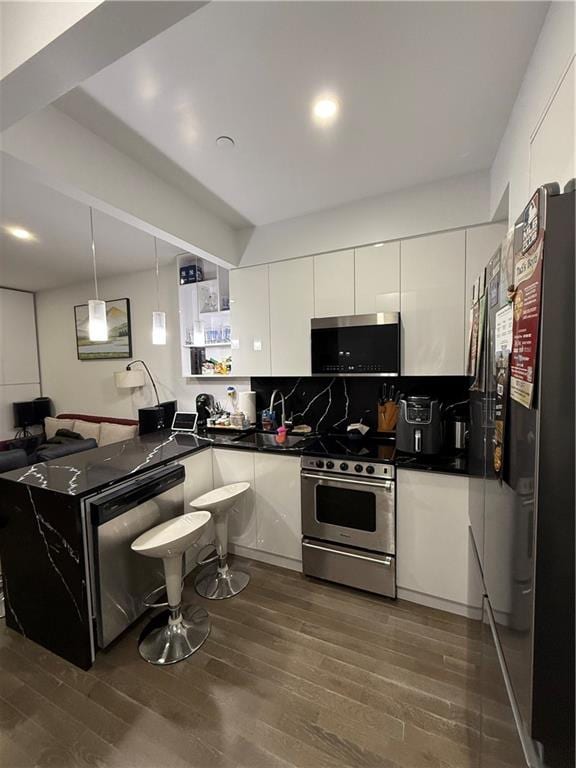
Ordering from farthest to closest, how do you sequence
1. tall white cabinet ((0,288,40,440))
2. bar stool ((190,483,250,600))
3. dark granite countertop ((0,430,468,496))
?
tall white cabinet ((0,288,40,440)) < bar stool ((190,483,250,600)) < dark granite countertop ((0,430,468,496))

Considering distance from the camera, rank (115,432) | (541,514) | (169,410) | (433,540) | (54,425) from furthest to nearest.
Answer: (54,425), (115,432), (169,410), (433,540), (541,514)

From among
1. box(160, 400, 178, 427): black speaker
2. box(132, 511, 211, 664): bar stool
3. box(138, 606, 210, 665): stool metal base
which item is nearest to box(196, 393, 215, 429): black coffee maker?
box(160, 400, 178, 427): black speaker

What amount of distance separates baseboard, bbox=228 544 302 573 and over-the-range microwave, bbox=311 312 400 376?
1457mm

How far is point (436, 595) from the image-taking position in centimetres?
198

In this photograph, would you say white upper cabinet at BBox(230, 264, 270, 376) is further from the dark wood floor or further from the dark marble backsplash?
the dark wood floor

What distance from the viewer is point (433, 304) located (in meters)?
2.21

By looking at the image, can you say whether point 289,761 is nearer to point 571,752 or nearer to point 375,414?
point 571,752

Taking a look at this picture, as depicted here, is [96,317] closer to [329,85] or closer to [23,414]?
[329,85]

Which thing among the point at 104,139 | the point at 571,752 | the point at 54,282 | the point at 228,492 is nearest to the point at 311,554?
the point at 228,492

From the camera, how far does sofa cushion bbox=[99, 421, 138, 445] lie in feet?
12.5

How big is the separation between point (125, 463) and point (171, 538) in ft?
2.16

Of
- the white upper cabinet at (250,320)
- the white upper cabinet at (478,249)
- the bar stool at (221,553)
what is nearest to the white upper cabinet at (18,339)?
the white upper cabinet at (250,320)

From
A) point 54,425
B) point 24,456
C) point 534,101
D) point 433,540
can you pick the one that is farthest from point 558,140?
point 54,425

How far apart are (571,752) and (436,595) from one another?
1.56 m
